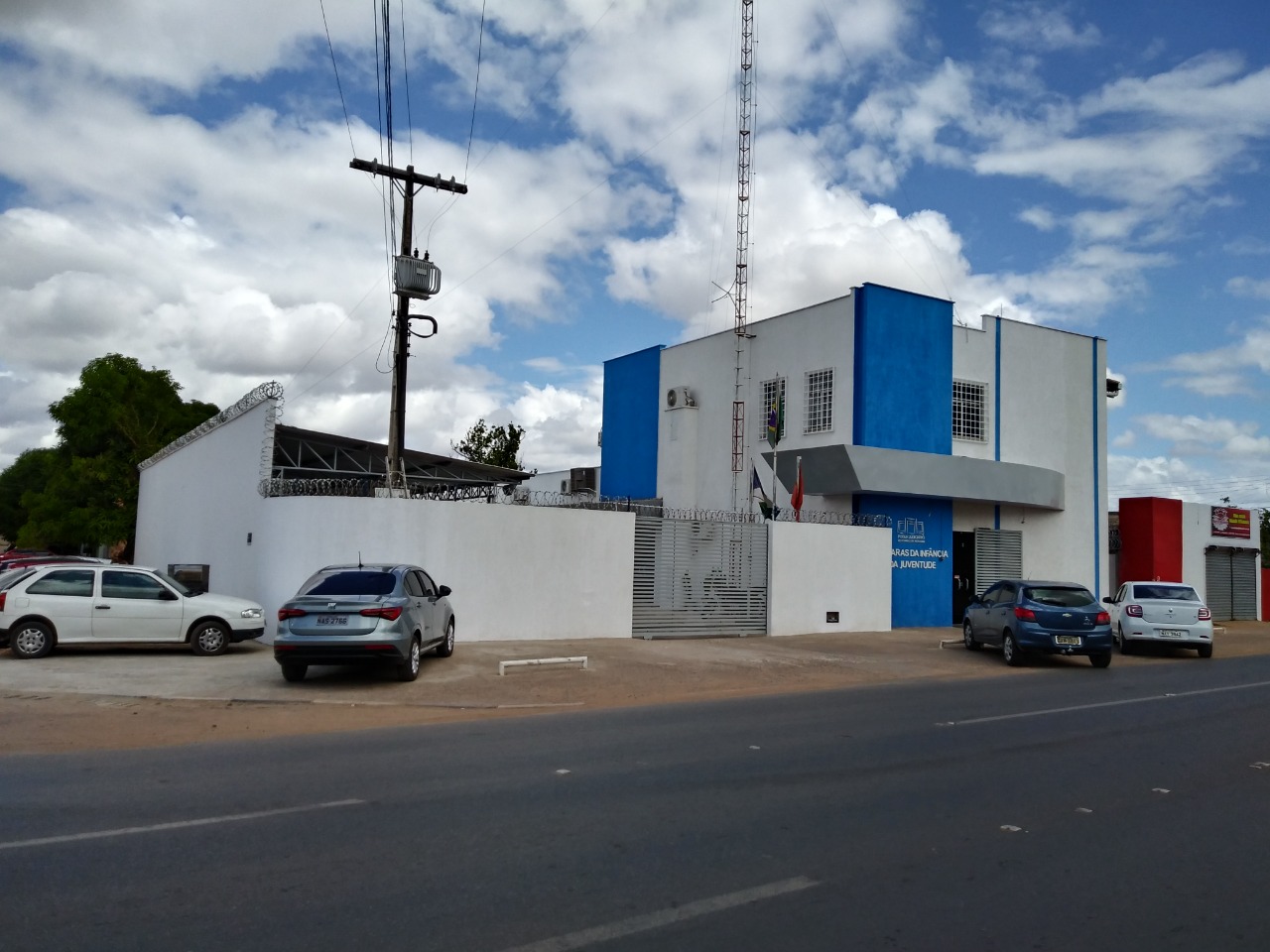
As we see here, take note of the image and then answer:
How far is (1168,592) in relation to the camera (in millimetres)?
21750

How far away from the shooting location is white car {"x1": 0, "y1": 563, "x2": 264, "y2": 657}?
50.0 feet

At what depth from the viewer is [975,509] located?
29.2 metres

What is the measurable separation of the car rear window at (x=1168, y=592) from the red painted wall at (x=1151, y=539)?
41.8 ft

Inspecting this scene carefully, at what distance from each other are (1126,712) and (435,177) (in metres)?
16.9

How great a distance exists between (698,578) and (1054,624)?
7.06 m

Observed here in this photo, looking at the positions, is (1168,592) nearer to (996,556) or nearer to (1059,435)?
(996,556)

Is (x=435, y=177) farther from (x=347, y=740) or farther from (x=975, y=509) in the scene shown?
(x=975, y=509)

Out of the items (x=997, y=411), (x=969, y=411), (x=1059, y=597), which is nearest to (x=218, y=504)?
(x=1059, y=597)

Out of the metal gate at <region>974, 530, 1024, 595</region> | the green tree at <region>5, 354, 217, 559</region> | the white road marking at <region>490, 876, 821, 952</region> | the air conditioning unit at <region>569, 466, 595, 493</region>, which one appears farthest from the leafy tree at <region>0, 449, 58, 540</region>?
the white road marking at <region>490, 876, 821, 952</region>

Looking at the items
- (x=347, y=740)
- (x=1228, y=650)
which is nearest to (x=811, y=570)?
(x=1228, y=650)

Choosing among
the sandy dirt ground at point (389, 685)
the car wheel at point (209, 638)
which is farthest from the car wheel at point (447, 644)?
the car wheel at point (209, 638)

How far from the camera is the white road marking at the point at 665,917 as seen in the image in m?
4.62

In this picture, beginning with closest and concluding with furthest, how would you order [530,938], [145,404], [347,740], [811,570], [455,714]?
[530,938] → [347,740] → [455,714] → [811,570] → [145,404]

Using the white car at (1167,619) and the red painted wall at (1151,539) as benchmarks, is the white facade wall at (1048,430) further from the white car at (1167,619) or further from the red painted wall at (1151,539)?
the white car at (1167,619)
